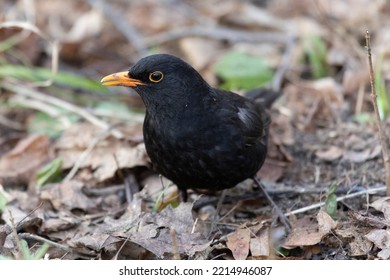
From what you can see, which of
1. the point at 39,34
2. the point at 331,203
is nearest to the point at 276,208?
the point at 331,203

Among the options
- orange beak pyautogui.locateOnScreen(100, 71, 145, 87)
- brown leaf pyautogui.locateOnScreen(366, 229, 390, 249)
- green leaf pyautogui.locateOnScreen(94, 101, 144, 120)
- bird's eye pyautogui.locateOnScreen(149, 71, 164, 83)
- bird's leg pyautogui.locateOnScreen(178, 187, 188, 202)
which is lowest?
green leaf pyautogui.locateOnScreen(94, 101, 144, 120)

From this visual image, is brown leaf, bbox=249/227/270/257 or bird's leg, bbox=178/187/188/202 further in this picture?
bird's leg, bbox=178/187/188/202

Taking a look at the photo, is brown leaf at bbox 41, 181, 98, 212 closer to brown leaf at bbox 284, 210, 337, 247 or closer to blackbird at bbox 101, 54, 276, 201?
blackbird at bbox 101, 54, 276, 201

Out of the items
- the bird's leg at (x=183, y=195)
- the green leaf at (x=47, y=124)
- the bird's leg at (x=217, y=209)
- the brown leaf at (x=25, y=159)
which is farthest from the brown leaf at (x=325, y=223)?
the green leaf at (x=47, y=124)

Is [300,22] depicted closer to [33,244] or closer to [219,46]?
[219,46]

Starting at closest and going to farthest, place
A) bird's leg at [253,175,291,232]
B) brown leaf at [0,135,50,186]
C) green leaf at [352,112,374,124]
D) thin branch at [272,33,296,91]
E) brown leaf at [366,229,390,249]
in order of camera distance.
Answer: brown leaf at [366,229,390,249], bird's leg at [253,175,291,232], brown leaf at [0,135,50,186], green leaf at [352,112,374,124], thin branch at [272,33,296,91]

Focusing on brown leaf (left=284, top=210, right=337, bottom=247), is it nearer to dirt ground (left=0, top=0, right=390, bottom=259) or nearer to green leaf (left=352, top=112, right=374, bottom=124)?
dirt ground (left=0, top=0, right=390, bottom=259)

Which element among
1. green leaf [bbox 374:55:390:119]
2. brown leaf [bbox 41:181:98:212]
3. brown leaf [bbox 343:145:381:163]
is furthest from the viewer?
green leaf [bbox 374:55:390:119]

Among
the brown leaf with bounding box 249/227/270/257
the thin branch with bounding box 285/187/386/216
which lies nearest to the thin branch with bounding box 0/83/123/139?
the thin branch with bounding box 285/187/386/216

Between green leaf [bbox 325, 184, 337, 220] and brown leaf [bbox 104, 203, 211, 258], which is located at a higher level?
green leaf [bbox 325, 184, 337, 220]
